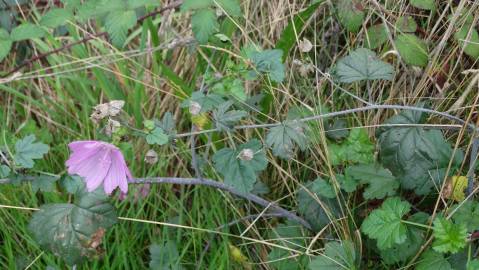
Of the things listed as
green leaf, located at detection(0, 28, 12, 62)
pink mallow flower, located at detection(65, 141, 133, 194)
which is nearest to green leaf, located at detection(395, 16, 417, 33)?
pink mallow flower, located at detection(65, 141, 133, 194)

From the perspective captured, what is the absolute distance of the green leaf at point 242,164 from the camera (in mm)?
1620

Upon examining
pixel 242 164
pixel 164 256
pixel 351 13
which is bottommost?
pixel 164 256

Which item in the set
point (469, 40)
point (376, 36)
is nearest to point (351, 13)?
point (376, 36)

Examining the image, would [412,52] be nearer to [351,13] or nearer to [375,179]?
[351,13]

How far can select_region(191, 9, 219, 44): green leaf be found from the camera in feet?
5.72

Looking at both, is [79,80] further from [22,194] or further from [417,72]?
[417,72]

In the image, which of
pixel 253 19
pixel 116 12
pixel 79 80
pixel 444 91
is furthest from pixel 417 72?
pixel 79 80

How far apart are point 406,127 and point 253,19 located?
78 cm

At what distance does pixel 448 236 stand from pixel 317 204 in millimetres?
423

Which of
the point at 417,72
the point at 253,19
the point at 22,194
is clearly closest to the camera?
the point at 417,72

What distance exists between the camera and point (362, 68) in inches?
69.6

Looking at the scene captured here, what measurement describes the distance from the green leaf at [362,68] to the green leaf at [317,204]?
11.5 inches

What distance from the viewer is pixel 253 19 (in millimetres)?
2299

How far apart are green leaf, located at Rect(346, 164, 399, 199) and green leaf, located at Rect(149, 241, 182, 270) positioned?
0.52 metres
